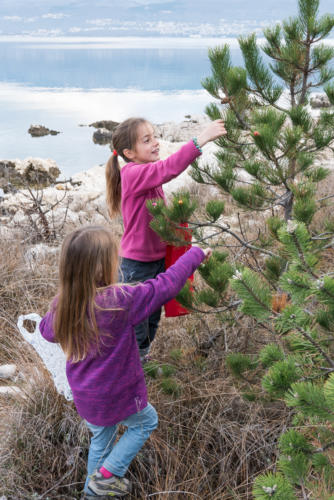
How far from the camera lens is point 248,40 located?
2.38 meters

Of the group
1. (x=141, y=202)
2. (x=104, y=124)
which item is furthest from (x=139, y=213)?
(x=104, y=124)

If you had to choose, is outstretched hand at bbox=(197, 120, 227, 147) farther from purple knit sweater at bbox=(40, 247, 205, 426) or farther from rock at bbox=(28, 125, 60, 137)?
rock at bbox=(28, 125, 60, 137)

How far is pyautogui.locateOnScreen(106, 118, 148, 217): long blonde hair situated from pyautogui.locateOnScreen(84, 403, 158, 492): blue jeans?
4.39 feet

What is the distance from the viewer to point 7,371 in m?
3.15

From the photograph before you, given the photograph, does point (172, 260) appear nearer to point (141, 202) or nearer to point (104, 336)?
point (141, 202)

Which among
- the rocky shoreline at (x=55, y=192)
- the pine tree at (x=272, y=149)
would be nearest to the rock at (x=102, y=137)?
the rocky shoreline at (x=55, y=192)

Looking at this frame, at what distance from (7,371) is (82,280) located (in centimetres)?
160

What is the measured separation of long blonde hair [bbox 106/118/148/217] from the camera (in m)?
2.77

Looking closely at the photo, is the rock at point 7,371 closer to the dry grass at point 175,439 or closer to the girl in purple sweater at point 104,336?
the dry grass at point 175,439

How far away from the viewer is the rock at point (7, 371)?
3143 mm

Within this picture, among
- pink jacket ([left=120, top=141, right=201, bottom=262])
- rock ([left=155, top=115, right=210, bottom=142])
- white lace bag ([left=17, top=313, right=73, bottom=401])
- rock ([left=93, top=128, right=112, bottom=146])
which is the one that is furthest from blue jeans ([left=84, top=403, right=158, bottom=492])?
rock ([left=93, top=128, right=112, bottom=146])

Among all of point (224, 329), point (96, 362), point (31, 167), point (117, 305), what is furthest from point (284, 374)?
point (31, 167)

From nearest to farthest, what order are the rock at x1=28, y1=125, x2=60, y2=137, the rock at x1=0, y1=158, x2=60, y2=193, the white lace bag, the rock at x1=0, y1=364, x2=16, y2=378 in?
the white lace bag → the rock at x1=0, y1=364, x2=16, y2=378 → the rock at x1=0, y1=158, x2=60, y2=193 → the rock at x1=28, y1=125, x2=60, y2=137

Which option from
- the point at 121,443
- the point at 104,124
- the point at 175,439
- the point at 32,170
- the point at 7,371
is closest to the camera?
the point at 121,443
